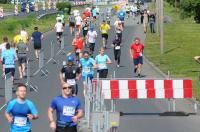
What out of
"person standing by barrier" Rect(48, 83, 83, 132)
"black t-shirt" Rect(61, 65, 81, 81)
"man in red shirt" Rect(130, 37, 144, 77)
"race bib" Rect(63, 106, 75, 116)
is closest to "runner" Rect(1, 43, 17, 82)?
"black t-shirt" Rect(61, 65, 81, 81)

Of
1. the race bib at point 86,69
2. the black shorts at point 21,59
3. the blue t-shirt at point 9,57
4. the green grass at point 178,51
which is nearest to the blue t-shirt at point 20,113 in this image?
the race bib at point 86,69

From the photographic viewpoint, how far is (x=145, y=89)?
64.0 ft

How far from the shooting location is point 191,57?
127ft

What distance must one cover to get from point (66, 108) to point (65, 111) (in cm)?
7

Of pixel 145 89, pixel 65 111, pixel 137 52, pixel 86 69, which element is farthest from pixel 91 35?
pixel 65 111

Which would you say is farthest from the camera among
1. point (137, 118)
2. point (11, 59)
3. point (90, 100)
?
point (11, 59)

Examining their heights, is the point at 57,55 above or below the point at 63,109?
below

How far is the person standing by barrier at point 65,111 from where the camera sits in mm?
12148

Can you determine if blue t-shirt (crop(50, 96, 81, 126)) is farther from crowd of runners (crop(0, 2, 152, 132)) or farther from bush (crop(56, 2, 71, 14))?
bush (crop(56, 2, 71, 14))

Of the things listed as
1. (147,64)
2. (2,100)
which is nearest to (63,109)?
(2,100)

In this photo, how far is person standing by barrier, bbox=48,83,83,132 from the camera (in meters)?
12.1

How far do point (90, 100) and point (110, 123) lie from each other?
206 cm

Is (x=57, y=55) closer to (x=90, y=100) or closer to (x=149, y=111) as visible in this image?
(x=149, y=111)

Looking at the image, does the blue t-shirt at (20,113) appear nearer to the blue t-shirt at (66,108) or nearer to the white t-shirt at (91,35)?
the blue t-shirt at (66,108)
